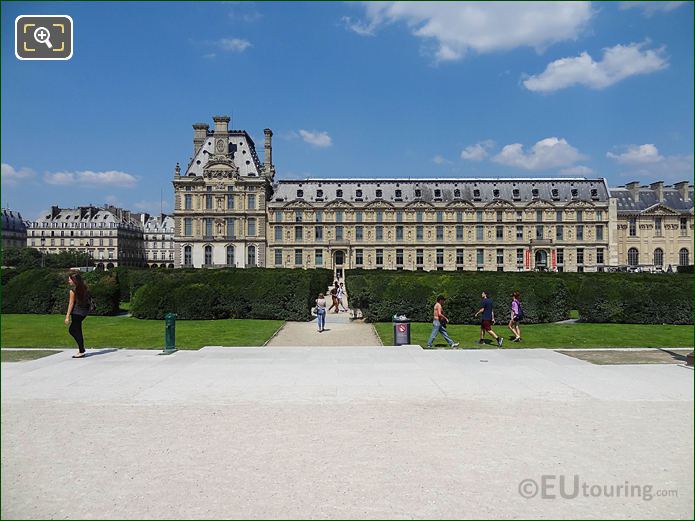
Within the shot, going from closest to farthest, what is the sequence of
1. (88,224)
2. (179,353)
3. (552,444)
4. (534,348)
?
(552,444)
(179,353)
(534,348)
(88,224)

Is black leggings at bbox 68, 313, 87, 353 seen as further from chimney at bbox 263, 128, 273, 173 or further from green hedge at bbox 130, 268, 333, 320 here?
chimney at bbox 263, 128, 273, 173

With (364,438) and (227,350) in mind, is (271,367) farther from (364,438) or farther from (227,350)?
(364,438)

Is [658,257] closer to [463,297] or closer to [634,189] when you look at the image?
[634,189]

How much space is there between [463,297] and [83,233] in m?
107

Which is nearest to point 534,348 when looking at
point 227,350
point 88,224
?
point 227,350

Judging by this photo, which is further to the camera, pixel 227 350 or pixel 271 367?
pixel 227 350

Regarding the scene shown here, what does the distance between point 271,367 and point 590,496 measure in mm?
8634

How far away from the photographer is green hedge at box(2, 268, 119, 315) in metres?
25.2

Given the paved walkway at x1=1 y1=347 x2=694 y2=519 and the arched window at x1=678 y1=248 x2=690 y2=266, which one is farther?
the arched window at x1=678 y1=248 x2=690 y2=266

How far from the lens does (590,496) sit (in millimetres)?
5578

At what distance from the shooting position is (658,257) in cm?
8169

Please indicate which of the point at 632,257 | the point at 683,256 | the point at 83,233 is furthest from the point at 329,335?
the point at 83,233

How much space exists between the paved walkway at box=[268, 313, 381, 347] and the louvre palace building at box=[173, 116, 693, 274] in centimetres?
5710

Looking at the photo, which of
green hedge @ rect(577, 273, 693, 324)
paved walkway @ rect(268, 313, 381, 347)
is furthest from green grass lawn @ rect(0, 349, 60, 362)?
green hedge @ rect(577, 273, 693, 324)
